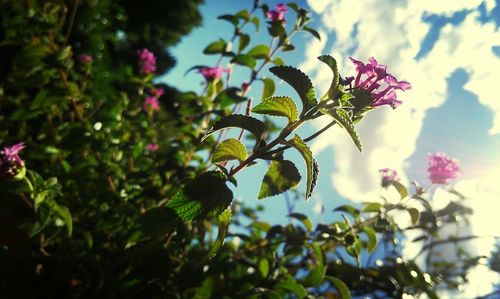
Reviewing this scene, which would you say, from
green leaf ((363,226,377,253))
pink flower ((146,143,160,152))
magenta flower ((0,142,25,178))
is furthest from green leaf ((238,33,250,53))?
magenta flower ((0,142,25,178))

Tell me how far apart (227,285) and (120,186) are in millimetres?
913

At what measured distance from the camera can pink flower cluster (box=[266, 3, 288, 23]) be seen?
2.03 meters

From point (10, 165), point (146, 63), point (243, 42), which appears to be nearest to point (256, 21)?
point (243, 42)

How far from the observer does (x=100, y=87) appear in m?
4.83

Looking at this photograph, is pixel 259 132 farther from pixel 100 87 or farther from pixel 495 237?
pixel 100 87

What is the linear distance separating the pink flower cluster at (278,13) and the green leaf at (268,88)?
38cm

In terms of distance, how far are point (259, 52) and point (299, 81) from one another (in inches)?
51.8

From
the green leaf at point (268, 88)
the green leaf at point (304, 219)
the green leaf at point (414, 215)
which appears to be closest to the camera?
the green leaf at point (414, 215)

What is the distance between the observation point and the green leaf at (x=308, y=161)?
74 centimetres

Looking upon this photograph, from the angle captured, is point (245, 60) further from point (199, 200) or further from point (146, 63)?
point (199, 200)

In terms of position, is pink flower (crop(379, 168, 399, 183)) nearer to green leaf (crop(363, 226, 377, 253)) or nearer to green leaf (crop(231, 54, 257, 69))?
green leaf (crop(363, 226, 377, 253))

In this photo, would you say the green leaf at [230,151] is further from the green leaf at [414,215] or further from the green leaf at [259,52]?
the green leaf at [259,52]

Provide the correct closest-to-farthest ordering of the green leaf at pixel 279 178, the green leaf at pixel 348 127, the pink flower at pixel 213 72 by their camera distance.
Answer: the green leaf at pixel 348 127 → the green leaf at pixel 279 178 → the pink flower at pixel 213 72

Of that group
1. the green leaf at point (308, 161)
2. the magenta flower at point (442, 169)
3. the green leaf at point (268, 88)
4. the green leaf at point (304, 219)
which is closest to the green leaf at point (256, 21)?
the green leaf at point (268, 88)
